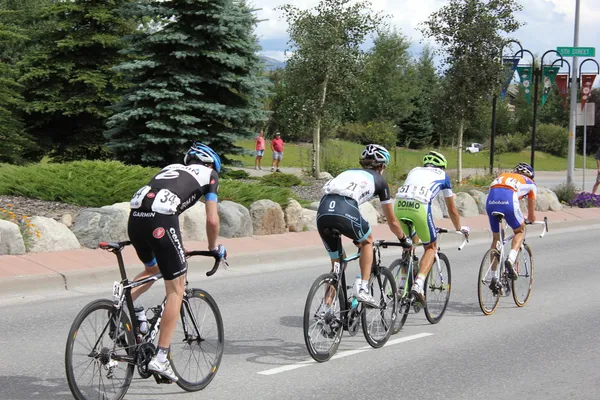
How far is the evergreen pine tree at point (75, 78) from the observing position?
2625cm

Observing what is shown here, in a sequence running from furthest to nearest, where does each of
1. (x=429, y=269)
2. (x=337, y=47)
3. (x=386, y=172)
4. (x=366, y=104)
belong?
(x=366, y=104), (x=337, y=47), (x=386, y=172), (x=429, y=269)

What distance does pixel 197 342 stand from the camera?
6152mm

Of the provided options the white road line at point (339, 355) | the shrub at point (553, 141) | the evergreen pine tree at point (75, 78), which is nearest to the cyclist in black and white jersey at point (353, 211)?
the white road line at point (339, 355)

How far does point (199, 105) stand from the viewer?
19.6m

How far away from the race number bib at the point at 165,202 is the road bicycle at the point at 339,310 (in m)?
1.51

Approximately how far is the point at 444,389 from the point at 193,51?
14936mm

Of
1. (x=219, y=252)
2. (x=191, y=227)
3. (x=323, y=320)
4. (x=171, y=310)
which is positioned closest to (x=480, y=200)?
(x=191, y=227)

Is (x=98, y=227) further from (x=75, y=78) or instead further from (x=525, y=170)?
(x=75, y=78)

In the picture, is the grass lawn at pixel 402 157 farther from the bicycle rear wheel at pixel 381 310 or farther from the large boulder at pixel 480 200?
the bicycle rear wheel at pixel 381 310

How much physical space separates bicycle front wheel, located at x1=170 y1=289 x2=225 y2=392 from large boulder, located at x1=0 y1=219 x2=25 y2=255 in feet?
18.6

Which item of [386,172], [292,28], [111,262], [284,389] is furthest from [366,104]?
[284,389]

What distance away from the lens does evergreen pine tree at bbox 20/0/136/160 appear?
26.2 meters

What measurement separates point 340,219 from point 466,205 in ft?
44.6

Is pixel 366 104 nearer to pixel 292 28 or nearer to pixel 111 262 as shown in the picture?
pixel 292 28
